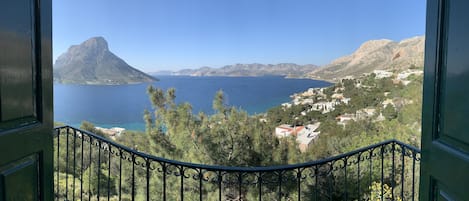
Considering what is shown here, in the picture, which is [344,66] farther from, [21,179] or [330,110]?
[21,179]

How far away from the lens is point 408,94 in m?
10.7

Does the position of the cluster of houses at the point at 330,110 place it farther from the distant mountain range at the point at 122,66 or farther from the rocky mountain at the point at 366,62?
the distant mountain range at the point at 122,66

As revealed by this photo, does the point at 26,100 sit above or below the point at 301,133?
above

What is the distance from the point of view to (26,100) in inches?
40.0

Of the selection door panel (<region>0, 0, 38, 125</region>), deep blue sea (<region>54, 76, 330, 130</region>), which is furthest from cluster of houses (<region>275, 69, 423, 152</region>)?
door panel (<region>0, 0, 38, 125</region>)

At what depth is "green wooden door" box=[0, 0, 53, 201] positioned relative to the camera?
91 cm

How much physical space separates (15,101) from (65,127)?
2035mm

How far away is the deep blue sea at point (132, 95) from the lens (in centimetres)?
2664

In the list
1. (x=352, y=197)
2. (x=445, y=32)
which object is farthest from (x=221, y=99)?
(x=445, y=32)

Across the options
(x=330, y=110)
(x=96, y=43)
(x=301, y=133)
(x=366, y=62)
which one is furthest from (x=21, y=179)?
(x=96, y=43)

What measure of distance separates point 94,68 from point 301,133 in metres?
23.9

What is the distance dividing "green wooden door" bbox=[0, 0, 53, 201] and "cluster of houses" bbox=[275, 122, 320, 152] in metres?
8.57

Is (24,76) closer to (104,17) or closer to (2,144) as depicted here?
(2,144)

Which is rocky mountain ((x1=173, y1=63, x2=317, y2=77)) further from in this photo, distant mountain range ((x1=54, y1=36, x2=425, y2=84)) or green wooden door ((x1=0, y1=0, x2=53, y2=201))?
green wooden door ((x1=0, y1=0, x2=53, y2=201))
